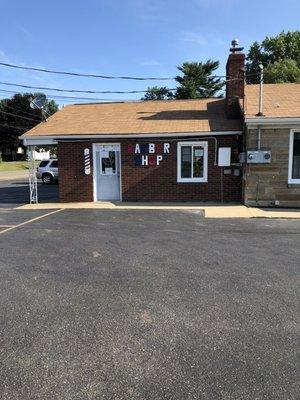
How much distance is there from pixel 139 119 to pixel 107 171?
2621mm

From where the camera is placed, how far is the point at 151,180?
15.0 metres

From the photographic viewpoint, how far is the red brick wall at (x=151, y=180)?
14.7 metres

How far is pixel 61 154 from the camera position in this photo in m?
15.4

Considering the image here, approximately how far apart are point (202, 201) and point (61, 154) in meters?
5.49

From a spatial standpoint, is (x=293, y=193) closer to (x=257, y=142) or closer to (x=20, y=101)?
(x=257, y=142)

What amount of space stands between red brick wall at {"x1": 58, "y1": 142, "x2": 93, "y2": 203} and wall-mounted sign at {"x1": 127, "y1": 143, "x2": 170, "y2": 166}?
66.0 inches

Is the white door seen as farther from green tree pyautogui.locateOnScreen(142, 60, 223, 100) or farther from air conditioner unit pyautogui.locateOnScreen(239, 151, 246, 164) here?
green tree pyautogui.locateOnScreen(142, 60, 223, 100)

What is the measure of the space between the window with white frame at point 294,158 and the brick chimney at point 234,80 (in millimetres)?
3169

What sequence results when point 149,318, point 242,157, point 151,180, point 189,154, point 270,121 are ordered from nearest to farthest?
point 149,318 < point 270,121 < point 242,157 < point 189,154 < point 151,180

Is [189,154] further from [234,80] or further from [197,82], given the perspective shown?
[197,82]

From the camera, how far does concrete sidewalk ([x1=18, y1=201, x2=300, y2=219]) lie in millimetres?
11875

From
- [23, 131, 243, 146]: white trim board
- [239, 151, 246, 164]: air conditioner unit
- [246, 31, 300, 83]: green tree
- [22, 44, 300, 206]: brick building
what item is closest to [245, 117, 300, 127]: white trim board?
[22, 44, 300, 206]: brick building

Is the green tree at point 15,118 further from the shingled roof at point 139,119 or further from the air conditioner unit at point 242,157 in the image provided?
the air conditioner unit at point 242,157

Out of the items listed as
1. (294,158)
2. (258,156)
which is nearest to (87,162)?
(258,156)
